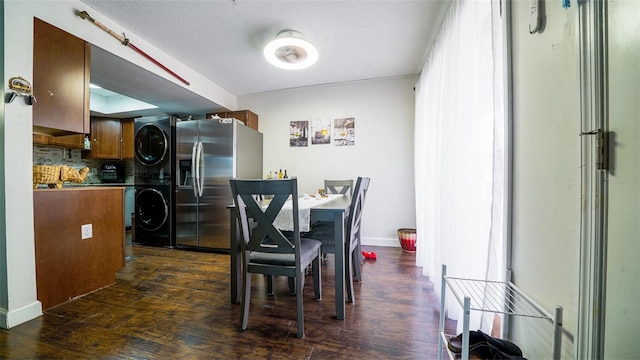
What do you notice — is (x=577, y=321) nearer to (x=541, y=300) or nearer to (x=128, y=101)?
(x=541, y=300)

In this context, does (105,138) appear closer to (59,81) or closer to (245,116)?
(245,116)

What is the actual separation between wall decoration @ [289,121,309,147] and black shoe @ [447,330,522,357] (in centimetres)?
324

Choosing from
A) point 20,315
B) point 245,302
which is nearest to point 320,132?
point 245,302

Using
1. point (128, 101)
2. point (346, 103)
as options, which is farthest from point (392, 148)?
point (128, 101)

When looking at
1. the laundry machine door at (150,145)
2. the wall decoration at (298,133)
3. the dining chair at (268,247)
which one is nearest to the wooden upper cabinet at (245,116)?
the wall decoration at (298,133)

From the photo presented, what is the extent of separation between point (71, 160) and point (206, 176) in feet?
10.0

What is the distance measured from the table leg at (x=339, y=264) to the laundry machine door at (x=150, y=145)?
126 inches

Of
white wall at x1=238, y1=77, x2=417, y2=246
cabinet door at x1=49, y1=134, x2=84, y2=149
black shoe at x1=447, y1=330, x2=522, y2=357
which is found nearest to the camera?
black shoe at x1=447, y1=330, x2=522, y2=357

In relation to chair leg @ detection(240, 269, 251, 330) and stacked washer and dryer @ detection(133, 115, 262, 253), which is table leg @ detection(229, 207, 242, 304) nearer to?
chair leg @ detection(240, 269, 251, 330)

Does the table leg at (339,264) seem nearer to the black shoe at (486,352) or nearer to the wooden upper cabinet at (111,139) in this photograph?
the black shoe at (486,352)

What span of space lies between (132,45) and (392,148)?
3414mm

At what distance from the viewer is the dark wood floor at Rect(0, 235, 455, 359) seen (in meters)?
1.31

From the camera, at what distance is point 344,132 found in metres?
3.66

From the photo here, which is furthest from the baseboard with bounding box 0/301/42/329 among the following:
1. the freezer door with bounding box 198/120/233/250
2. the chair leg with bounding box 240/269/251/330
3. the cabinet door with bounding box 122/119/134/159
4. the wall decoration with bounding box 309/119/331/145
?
the cabinet door with bounding box 122/119/134/159
